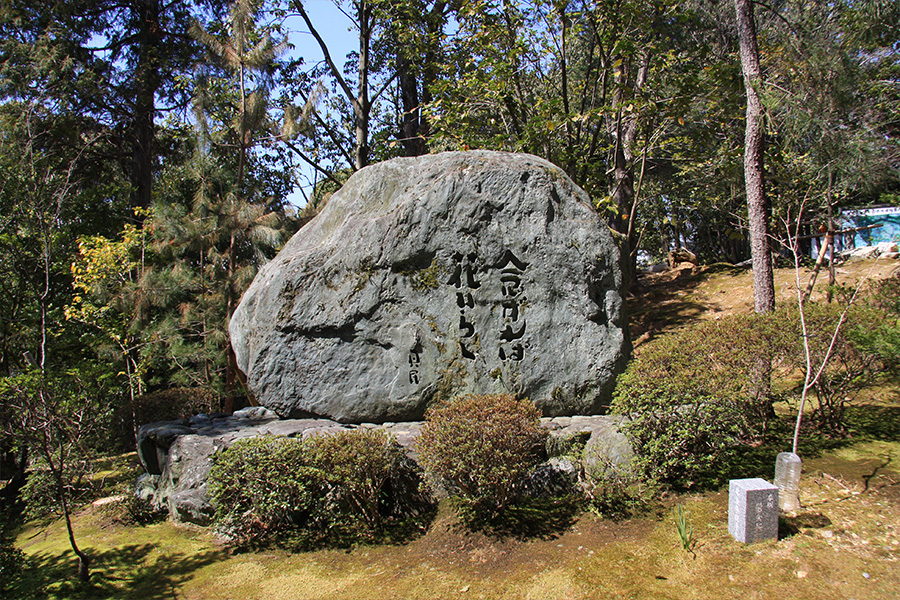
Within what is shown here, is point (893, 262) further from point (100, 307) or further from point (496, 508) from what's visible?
point (100, 307)

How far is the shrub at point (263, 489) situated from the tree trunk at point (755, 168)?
6.57m

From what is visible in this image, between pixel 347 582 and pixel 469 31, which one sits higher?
pixel 469 31

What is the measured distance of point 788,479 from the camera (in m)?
4.05

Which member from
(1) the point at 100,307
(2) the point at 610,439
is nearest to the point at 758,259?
(2) the point at 610,439

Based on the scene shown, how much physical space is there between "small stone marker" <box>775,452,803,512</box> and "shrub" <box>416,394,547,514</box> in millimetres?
1856

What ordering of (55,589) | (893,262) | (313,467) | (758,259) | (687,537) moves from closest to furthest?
(687,537)
(55,589)
(313,467)
(758,259)
(893,262)

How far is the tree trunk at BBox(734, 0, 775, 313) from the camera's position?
7496 millimetres

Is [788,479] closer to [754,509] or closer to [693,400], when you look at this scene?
[754,509]

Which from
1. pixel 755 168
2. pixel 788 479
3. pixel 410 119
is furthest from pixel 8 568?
pixel 410 119

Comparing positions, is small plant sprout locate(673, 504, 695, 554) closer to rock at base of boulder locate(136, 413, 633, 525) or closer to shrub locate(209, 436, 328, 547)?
rock at base of boulder locate(136, 413, 633, 525)

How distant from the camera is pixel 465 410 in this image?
477 centimetres

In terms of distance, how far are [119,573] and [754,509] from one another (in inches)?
202

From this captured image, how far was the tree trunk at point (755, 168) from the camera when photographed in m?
7.50

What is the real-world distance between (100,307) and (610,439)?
9.65 meters
